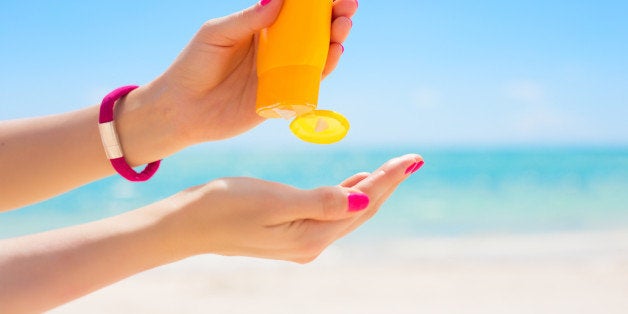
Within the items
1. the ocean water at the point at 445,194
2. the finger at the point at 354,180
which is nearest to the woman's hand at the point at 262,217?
the finger at the point at 354,180

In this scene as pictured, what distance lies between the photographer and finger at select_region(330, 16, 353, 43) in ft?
5.39

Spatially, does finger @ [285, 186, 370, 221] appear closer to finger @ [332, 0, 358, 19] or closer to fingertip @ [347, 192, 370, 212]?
fingertip @ [347, 192, 370, 212]

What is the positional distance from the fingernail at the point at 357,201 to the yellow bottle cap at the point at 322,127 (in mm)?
222

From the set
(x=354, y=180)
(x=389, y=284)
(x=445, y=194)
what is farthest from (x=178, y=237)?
(x=445, y=194)

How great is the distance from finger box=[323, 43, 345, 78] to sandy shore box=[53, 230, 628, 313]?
1.63m

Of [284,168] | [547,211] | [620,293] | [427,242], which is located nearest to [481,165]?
[284,168]

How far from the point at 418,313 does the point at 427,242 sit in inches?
81.4

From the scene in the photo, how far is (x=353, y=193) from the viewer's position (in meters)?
1.48

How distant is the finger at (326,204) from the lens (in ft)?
4.63

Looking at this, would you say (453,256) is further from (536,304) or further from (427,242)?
(536,304)

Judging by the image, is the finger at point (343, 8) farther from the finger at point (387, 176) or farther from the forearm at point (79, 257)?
the forearm at point (79, 257)

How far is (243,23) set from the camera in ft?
5.32

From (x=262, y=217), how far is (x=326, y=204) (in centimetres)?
15

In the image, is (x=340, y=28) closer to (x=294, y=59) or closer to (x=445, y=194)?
(x=294, y=59)
